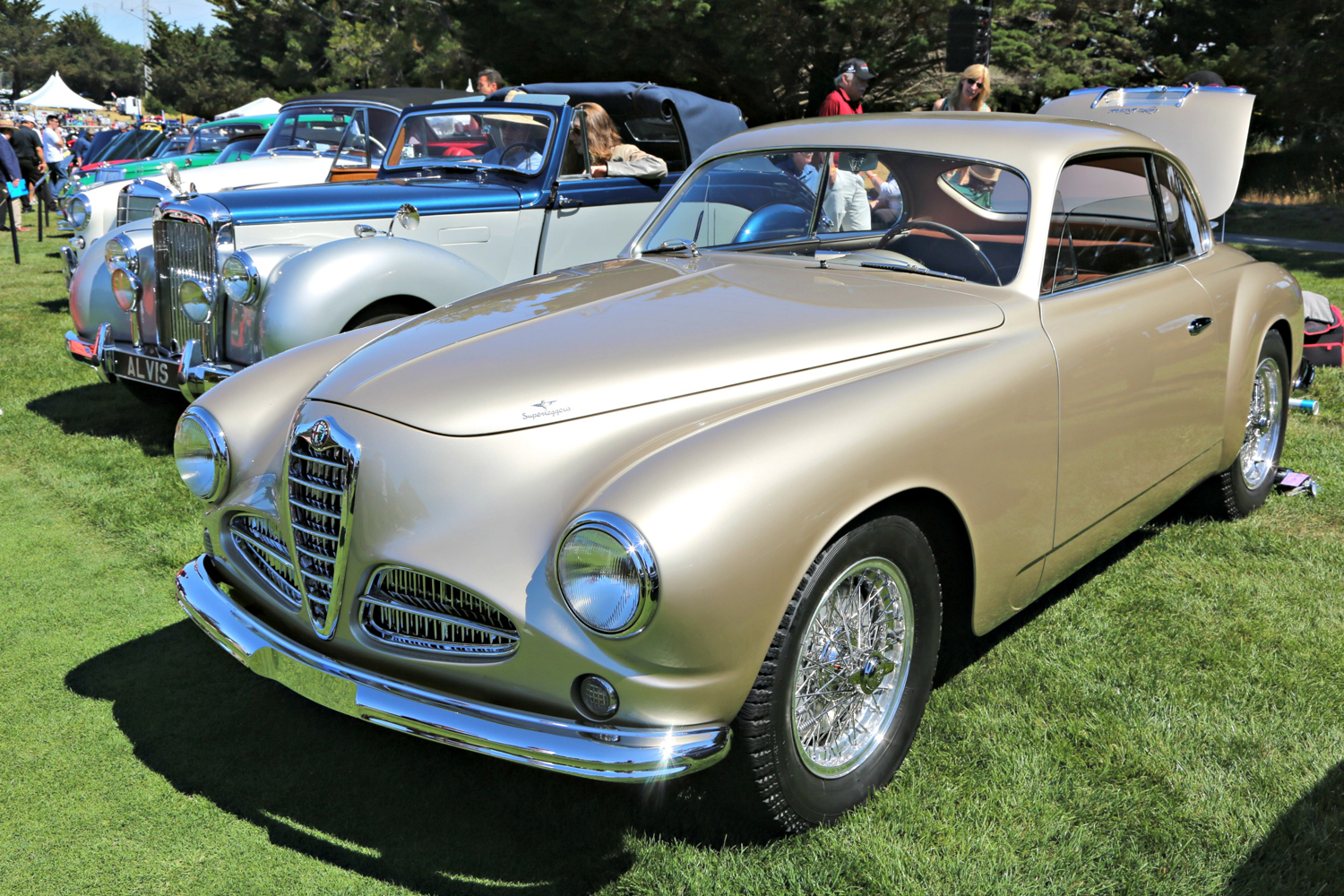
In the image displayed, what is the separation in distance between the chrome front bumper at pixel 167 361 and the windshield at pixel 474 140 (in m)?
2.11

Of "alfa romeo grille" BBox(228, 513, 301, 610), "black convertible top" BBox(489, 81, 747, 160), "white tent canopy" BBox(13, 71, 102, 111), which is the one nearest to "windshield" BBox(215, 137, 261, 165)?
"black convertible top" BBox(489, 81, 747, 160)

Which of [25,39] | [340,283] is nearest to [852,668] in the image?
[340,283]

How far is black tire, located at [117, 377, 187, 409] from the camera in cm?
622

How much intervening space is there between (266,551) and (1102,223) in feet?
9.81

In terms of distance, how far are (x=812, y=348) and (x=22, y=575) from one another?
3286mm

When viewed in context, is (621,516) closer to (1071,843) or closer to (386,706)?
(386,706)

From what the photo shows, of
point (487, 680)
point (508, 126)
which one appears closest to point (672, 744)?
point (487, 680)

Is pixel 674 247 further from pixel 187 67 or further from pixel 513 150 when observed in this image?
pixel 187 67

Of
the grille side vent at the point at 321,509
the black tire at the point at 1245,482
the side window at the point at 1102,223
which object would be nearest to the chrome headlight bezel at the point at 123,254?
the grille side vent at the point at 321,509

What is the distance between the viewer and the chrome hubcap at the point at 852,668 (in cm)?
235

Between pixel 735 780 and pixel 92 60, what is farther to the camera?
pixel 92 60

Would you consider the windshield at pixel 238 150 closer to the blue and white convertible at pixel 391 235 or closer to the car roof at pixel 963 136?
the blue and white convertible at pixel 391 235

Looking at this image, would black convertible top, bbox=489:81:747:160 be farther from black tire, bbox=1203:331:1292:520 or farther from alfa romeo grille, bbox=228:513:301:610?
alfa romeo grille, bbox=228:513:301:610

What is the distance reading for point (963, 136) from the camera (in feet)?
11.1
